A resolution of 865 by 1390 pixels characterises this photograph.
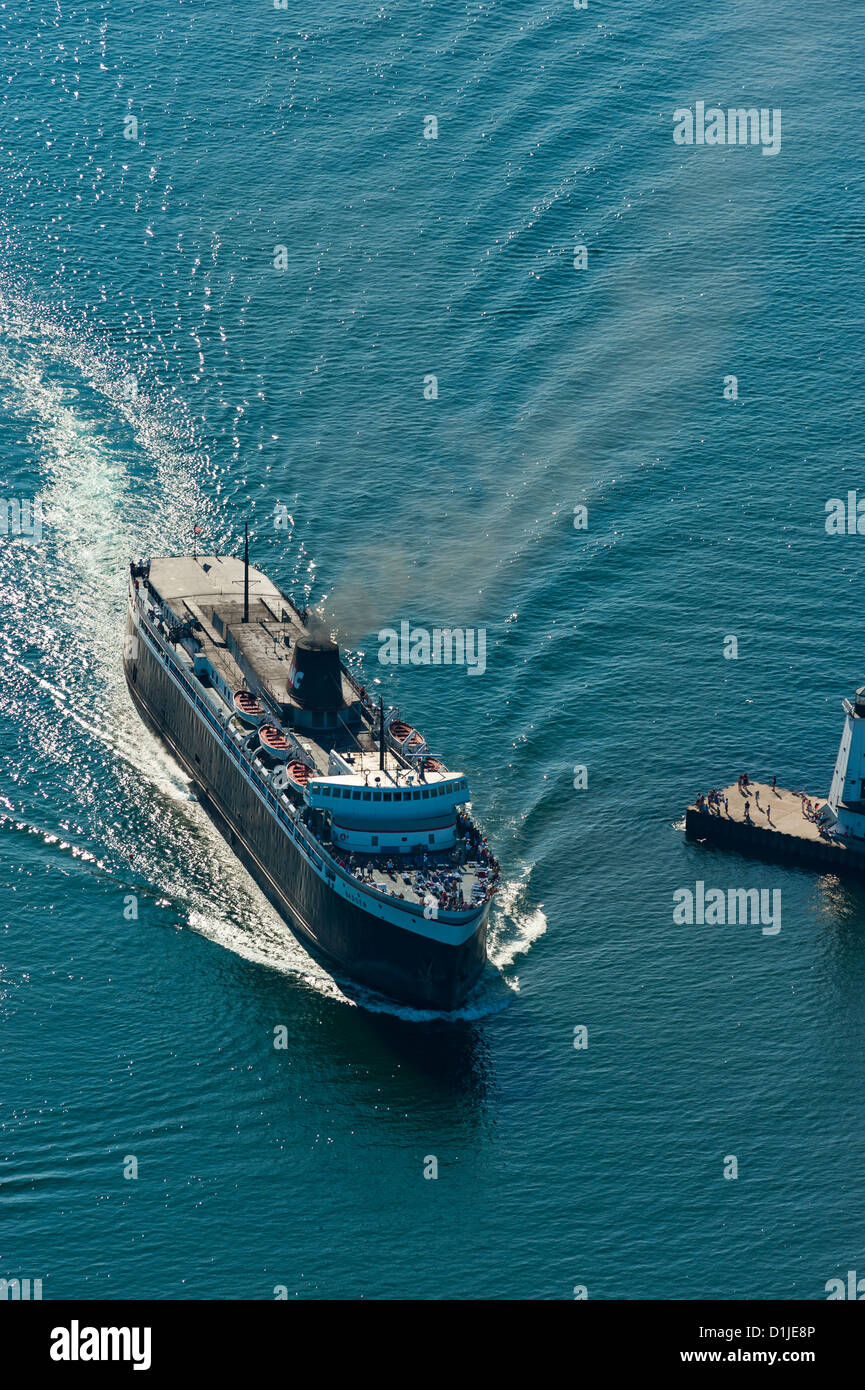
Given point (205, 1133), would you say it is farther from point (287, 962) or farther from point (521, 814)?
point (521, 814)

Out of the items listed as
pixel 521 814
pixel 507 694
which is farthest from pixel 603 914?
pixel 507 694

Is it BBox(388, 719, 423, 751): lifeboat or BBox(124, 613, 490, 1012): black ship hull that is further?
BBox(388, 719, 423, 751): lifeboat

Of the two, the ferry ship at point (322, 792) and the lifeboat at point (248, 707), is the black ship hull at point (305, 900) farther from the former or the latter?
the lifeboat at point (248, 707)

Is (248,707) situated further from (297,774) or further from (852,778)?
(852,778)

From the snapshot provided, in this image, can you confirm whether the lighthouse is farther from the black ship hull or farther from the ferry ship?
the black ship hull

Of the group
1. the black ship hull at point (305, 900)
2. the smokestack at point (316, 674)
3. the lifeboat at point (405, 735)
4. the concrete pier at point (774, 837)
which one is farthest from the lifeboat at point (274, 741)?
the concrete pier at point (774, 837)

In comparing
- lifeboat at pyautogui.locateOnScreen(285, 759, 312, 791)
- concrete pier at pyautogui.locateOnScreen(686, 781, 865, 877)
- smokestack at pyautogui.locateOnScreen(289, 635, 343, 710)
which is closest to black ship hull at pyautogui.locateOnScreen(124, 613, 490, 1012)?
lifeboat at pyautogui.locateOnScreen(285, 759, 312, 791)

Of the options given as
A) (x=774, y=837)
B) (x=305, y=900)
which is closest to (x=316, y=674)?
(x=305, y=900)
